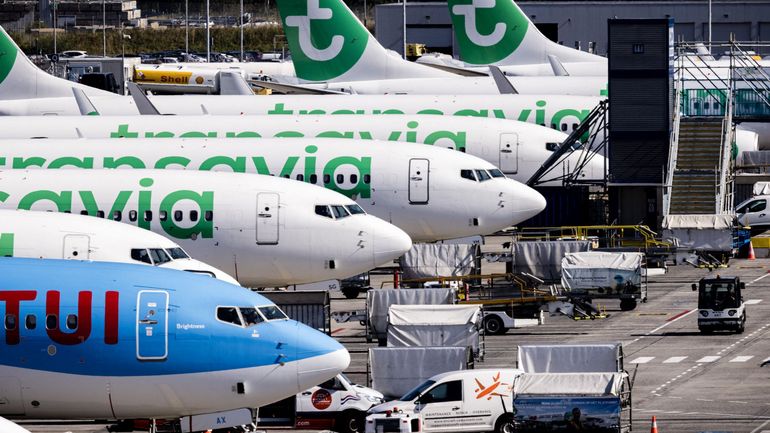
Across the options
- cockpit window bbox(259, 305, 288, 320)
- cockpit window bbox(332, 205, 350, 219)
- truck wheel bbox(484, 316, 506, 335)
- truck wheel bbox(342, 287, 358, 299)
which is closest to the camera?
cockpit window bbox(259, 305, 288, 320)

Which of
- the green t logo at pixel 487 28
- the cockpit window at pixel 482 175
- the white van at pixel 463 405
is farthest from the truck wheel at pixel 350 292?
the green t logo at pixel 487 28

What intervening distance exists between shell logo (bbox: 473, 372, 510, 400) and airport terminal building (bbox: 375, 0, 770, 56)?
123888 mm

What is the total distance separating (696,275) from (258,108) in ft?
82.7

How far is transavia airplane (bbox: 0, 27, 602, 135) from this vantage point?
262 feet

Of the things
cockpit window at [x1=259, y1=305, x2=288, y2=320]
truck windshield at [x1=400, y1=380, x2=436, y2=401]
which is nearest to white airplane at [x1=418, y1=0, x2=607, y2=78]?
truck windshield at [x1=400, y1=380, x2=436, y2=401]

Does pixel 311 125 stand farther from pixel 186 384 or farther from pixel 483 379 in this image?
pixel 186 384

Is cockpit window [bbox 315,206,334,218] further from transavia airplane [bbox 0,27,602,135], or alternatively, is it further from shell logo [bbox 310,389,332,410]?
transavia airplane [bbox 0,27,602,135]

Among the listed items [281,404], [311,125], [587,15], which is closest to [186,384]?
[281,404]

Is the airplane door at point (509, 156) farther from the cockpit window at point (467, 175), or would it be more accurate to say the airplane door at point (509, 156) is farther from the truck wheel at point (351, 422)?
the truck wheel at point (351, 422)

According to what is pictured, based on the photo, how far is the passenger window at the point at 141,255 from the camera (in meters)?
43.2

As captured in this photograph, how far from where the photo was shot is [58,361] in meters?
32.8

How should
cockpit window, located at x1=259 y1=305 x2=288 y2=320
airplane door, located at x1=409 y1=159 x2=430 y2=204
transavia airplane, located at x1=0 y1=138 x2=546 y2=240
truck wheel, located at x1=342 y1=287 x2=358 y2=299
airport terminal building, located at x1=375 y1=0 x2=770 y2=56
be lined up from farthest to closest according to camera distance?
airport terminal building, located at x1=375 y1=0 x2=770 y2=56 → truck wheel, located at x1=342 y1=287 x2=358 y2=299 → transavia airplane, located at x1=0 y1=138 x2=546 y2=240 → airplane door, located at x1=409 y1=159 x2=430 y2=204 → cockpit window, located at x1=259 y1=305 x2=288 y2=320

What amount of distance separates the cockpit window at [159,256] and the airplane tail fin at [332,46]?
48.2 meters

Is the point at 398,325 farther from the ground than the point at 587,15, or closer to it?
closer to it
